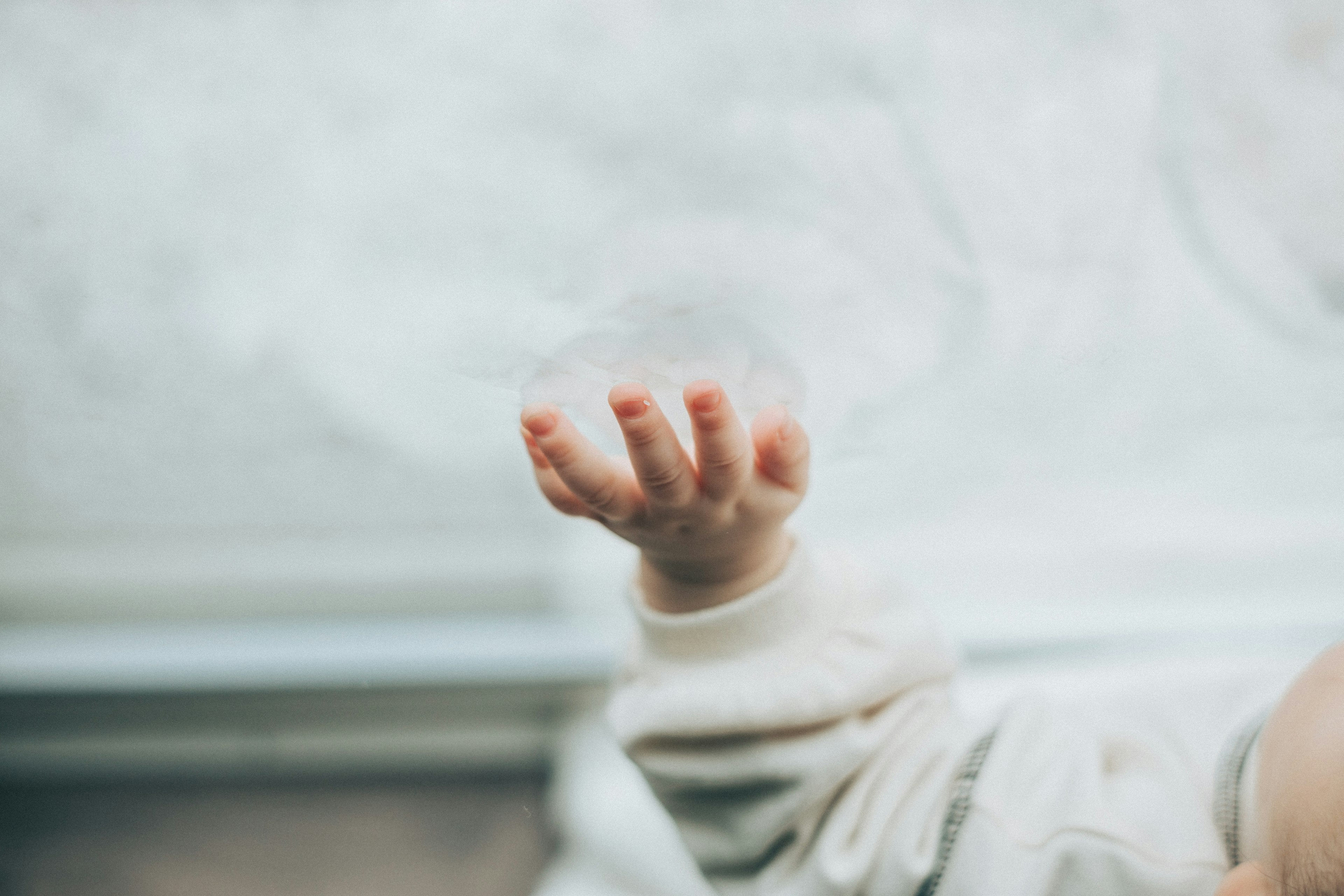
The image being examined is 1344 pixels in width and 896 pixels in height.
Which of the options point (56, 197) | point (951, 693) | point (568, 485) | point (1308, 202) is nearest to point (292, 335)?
point (56, 197)

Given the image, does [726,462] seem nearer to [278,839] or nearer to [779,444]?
[779,444]

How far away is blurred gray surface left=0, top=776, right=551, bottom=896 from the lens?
52cm

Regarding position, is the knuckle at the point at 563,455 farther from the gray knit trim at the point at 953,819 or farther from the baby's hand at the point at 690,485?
the gray knit trim at the point at 953,819

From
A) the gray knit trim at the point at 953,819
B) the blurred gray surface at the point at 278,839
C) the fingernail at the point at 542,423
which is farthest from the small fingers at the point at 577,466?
the blurred gray surface at the point at 278,839

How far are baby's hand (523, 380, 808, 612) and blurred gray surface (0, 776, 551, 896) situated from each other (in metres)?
0.29

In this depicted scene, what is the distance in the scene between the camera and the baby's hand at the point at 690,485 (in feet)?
0.90

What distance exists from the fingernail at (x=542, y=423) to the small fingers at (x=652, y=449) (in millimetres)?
20

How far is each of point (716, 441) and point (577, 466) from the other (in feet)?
0.16

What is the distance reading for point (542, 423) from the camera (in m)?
0.28

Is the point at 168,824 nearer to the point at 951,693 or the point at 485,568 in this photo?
the point at 485,568

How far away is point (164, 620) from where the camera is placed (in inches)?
21.3

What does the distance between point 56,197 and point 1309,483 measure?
0.74 meters

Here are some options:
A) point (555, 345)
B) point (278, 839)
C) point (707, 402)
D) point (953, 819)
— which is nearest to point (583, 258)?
point (555, 345)

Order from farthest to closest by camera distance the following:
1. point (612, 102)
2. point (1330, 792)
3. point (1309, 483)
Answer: point (1309, 483) → point (612, 102) → point (1330, 792)
